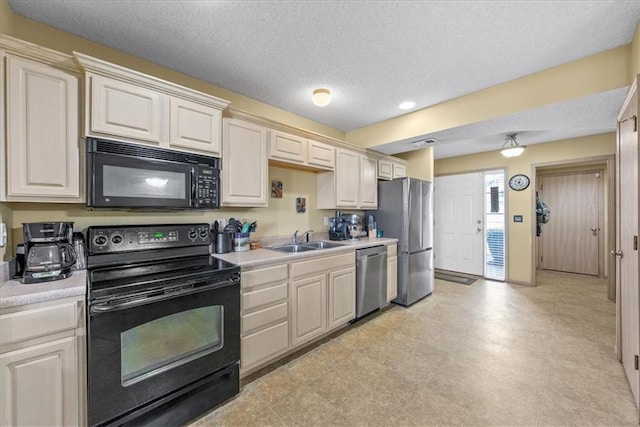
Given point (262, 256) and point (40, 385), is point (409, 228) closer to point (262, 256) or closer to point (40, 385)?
point (262, 256)

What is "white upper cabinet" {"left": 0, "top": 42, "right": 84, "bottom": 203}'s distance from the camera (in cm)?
140

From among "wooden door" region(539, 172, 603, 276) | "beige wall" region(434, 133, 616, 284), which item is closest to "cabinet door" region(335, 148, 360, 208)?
"beige wall" region(434, 133, 616, 284)

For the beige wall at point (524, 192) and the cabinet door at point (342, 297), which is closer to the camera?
the cabinet door at point (342, 297)

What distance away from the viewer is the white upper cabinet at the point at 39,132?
4.60 feet

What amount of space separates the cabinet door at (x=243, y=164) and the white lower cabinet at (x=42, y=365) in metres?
1.26

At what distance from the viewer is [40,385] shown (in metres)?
1.23

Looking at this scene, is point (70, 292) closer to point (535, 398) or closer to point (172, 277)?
point (172, 277)

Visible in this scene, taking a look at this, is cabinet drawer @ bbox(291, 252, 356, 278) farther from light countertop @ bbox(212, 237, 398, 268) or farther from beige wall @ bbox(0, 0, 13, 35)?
beige wall @ bbox(0, 0, 13, 35)

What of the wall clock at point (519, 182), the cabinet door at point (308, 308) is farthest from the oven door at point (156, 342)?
the wall clock at point (519, 182)

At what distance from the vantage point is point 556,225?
5355mm

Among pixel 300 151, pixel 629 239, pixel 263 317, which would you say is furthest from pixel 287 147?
pixel 629 239

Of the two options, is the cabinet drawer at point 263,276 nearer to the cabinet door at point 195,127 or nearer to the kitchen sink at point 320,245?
the kitchen sink at point 320,245

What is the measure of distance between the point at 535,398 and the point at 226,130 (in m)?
3.10

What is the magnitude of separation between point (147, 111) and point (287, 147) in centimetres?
126
